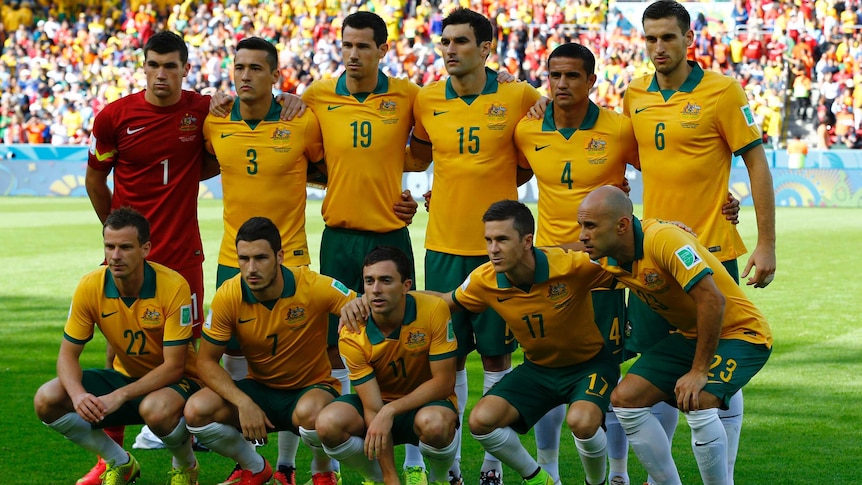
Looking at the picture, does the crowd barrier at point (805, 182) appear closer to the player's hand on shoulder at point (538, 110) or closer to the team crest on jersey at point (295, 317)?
the player's hand on shoulder at point (538, 110)

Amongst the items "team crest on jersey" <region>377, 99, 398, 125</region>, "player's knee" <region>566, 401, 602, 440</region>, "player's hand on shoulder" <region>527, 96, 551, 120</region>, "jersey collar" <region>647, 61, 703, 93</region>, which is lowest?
"player's knee" <region>566, 401, 602, 440</region>

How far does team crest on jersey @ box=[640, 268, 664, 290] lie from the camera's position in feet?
16.4

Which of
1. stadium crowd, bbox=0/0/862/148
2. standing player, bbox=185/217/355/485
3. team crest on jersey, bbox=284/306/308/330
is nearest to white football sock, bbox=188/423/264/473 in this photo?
standing player, bbox=185/217/355/485

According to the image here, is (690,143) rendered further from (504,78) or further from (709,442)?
(709,442)

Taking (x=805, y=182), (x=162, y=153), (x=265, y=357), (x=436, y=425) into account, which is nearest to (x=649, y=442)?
(x=436, y=425)

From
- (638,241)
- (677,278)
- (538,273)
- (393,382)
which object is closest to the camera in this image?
(677,278)

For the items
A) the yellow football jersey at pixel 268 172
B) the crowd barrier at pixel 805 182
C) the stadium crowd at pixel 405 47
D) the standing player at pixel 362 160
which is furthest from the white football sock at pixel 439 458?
the stadium crowd at pixel 405 47

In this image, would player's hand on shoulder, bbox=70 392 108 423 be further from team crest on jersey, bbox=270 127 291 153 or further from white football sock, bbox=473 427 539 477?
white football sock, bbox=473 427 539 477

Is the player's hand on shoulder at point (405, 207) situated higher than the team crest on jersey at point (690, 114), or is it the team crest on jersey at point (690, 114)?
the team crest on jersey at point (690, 114)

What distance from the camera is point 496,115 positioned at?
609cm

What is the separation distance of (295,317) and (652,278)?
179 centimetres

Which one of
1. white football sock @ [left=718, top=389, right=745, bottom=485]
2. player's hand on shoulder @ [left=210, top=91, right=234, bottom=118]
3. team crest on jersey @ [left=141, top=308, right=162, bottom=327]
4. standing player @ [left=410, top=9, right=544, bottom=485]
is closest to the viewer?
white football sock @ [left=718, top=389, right=745, bottom=485]

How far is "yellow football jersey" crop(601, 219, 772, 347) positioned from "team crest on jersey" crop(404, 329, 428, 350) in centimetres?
92

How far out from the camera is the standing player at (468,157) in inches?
237
